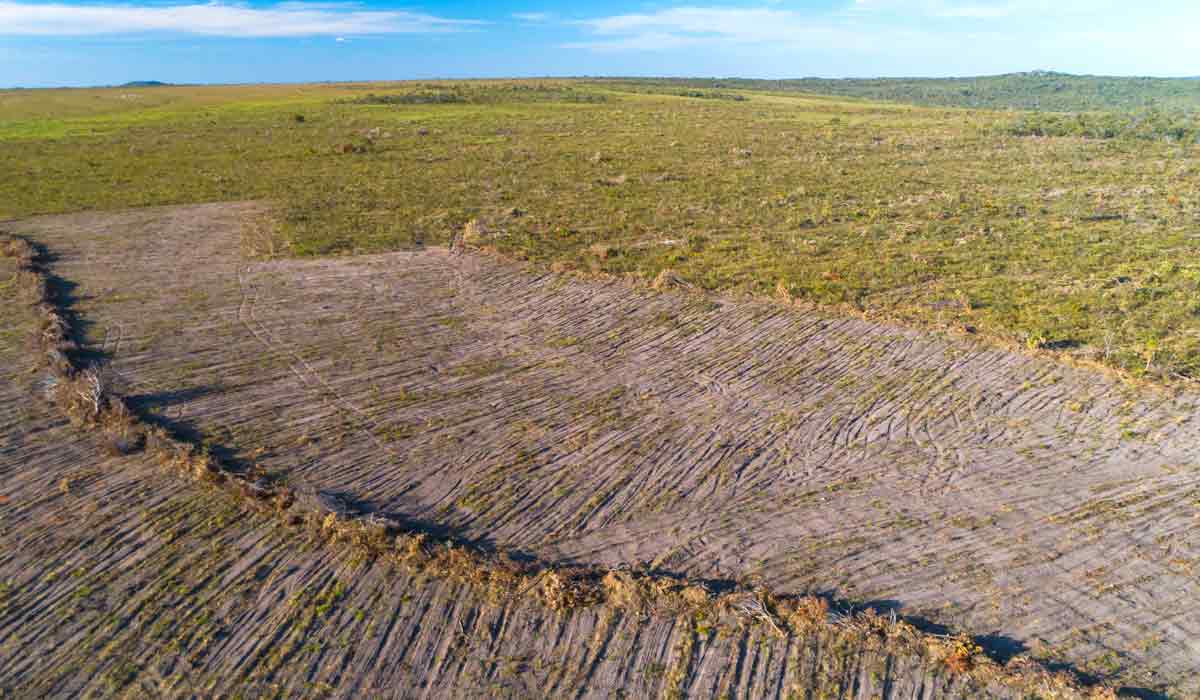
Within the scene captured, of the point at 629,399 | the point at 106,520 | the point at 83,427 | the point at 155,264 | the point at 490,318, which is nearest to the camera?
the point at 106,520

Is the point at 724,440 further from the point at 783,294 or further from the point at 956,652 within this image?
the point at 783,294

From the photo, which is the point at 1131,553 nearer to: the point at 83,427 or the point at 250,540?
the point at 250,540

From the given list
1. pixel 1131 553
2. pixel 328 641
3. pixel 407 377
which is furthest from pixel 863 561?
pixel 407 377

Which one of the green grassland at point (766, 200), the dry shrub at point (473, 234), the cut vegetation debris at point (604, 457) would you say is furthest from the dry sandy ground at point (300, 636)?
the dry shrub at point (473, 234)

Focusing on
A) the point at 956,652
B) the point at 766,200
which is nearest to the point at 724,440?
the point at 956,652

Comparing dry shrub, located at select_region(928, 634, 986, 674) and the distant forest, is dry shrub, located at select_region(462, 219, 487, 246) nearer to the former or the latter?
dry shrub, located at select_region(928, 634, 986, 674)

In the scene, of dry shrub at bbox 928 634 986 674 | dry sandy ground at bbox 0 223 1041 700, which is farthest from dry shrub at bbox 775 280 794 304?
dry sandy ground at bbox 0 223 1041 700
